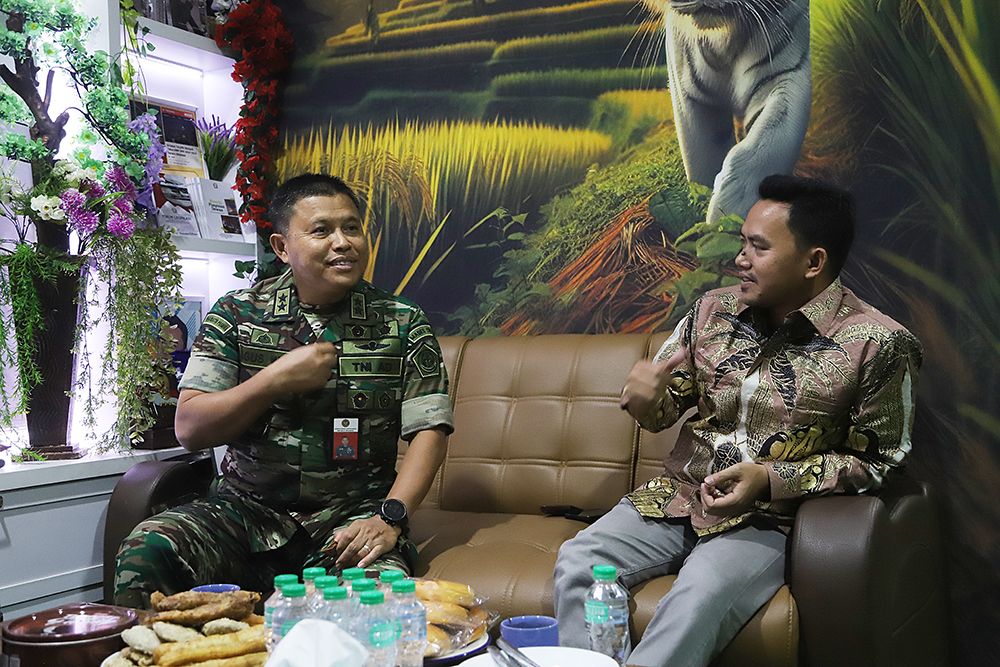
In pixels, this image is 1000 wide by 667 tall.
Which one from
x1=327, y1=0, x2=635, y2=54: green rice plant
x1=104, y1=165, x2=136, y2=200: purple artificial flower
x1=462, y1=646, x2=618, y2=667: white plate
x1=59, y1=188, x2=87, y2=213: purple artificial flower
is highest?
x1=327, y1=0, x2=635, y2=54: green rice plant

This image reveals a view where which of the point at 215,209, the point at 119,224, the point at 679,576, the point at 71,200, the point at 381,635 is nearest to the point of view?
the point at 381,635

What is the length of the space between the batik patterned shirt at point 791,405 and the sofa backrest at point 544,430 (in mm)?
275

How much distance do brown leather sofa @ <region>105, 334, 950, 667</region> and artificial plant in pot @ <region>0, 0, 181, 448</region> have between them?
555 mm

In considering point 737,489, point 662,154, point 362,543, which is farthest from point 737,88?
point 362,543

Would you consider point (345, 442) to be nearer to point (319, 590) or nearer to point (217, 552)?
point (217, 552)

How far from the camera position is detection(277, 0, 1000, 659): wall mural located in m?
2.40

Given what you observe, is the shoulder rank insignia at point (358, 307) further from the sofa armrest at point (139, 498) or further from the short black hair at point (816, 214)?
the short black hair at point (816, 214)

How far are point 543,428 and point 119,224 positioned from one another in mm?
1485

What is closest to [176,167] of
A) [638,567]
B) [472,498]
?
[472,498]

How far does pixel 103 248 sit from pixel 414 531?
1.37m

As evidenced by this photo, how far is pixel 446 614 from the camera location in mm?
1408

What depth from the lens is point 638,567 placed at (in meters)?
2.02

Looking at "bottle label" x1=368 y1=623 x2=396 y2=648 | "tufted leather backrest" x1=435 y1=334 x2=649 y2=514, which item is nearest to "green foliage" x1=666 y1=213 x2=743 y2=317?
"tufted leather backrest" x1=435 y1=334 x2=649 y2=514

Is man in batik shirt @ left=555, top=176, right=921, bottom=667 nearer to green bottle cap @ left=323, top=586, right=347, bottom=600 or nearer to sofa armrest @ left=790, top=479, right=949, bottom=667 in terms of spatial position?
sofa armrest @ left=790, top=479, right=949, bottom=667
